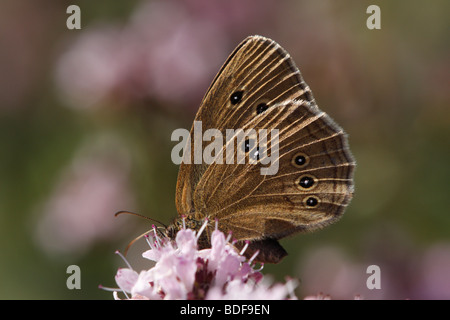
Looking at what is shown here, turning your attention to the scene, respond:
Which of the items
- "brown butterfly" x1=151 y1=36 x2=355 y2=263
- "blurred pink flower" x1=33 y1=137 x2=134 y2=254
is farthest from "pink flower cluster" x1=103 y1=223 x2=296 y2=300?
"blurred pink flower" x1=33 y1=137 x2=134 y2=254

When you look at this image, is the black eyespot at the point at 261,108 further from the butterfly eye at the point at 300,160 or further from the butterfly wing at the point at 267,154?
the butterfly eye at the point at 300,160

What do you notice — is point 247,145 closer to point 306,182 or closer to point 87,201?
point 306,182

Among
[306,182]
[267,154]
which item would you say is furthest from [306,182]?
[267,154]

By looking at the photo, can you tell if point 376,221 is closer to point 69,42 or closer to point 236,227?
point 236,227

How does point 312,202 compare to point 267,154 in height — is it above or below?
below

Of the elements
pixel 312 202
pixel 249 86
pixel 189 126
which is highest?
pixel 189 126

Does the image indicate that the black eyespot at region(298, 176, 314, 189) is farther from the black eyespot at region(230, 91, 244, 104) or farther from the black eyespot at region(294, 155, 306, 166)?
the black eyespot at region(230, 91, 244, 104)
